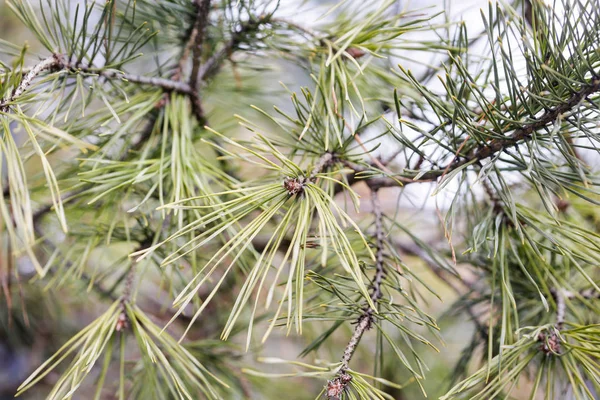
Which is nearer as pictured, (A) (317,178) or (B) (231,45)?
(A) (317,178)

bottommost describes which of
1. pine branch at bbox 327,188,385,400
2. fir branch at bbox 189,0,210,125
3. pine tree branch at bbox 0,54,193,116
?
pine branch at bbox 327,188,385,400

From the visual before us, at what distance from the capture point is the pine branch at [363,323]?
26 cm

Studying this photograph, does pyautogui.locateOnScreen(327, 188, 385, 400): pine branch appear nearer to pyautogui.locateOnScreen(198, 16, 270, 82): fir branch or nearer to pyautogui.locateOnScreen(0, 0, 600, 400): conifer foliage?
pyautogui.locateOnScreen(0, 0, 600, 400): conifer foliage

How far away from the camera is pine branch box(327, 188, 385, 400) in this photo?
0.85 ft

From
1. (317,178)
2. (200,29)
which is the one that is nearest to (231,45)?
(200,29)

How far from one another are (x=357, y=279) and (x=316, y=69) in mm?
290

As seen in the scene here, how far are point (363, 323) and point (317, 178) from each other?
4.1 inches

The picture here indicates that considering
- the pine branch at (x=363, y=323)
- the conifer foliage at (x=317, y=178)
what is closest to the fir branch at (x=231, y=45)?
the conifer foliage at (x=317, y=178)

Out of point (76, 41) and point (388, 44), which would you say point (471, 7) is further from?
point (76, 41)

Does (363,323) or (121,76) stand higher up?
(121,76)

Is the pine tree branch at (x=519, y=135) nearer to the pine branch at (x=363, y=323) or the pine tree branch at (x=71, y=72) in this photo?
the pine branch at (x=363, y=323)

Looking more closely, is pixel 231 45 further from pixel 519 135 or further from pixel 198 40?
pixel 519 135

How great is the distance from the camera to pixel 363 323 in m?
0.29

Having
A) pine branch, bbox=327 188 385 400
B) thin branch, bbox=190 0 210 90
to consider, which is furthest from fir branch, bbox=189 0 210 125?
pine branch, bbox=327 188 385 400
